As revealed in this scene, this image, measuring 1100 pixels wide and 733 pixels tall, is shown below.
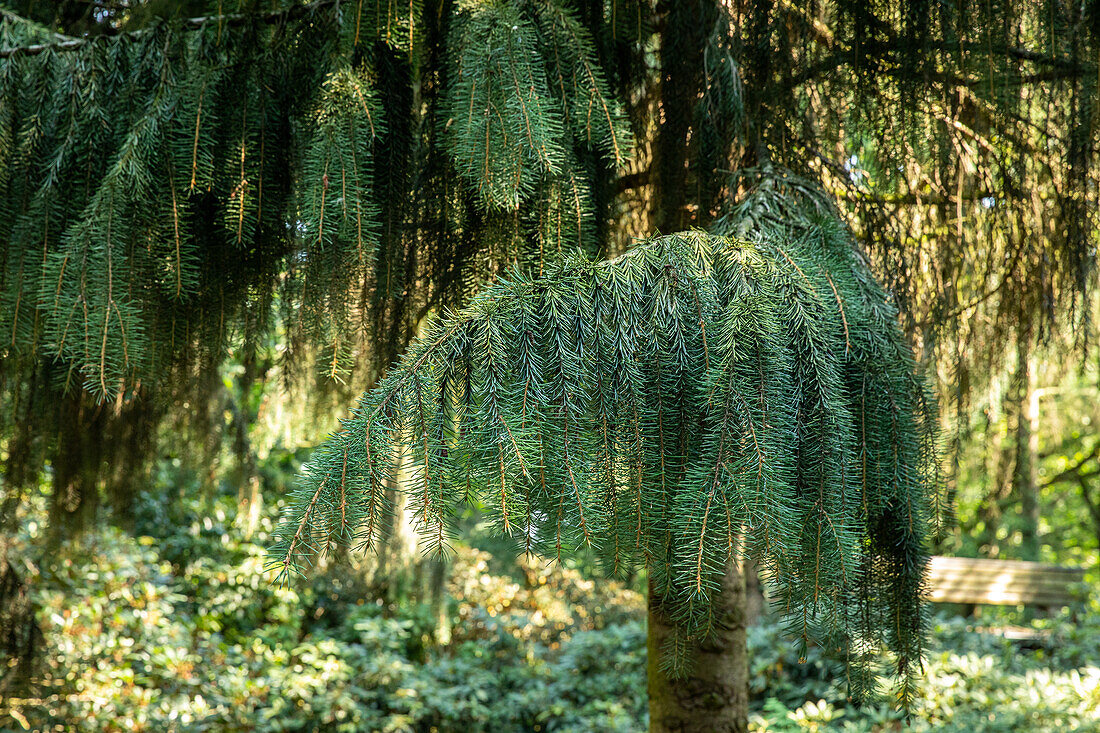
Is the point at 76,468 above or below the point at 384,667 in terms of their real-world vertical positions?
above

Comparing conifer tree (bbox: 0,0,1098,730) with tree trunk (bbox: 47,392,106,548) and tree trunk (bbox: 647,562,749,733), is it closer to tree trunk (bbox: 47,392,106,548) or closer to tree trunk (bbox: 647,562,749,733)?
tree trunk (bbox: 647,562,749,733)

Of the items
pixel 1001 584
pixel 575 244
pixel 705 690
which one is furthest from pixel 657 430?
pixel 1001 584

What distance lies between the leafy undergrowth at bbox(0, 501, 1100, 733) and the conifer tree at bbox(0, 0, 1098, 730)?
7.15ft

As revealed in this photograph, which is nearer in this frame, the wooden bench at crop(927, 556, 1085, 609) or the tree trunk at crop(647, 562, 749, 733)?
the tree trunk at crop(647, 562, 749, 733)

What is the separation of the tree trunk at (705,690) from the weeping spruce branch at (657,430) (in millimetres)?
883

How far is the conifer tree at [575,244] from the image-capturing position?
1.06 metres

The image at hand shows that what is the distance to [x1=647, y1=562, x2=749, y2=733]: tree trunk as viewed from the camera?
200cm

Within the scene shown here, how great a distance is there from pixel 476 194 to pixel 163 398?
3.05 ft

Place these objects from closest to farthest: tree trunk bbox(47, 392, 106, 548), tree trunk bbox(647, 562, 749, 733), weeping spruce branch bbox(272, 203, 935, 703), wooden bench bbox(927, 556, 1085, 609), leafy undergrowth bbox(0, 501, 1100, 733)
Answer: weeping spruce branch bbox(272, 203, 935, 703) → tree trunk bbox(647, 562, 749, 733) → tree trunk bbox(47, 392, 106, 548) → leafy undergrowth bbox(0, 501, 1100, 733) → wooden bench bbox(927, 556, 1085, 609)

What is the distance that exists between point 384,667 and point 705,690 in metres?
2.95

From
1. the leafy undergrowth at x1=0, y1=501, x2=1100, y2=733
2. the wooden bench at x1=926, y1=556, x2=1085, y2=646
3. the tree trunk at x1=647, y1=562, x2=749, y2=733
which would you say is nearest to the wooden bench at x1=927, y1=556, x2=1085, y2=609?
Result: the wooden bench at x1=926, y1=556, x2=1085, y2=646

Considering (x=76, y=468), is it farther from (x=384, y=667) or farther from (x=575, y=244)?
(x=384, y=667)

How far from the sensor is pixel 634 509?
1068mm

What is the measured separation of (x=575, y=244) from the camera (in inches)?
55.3
